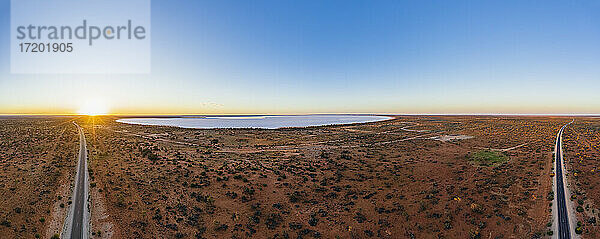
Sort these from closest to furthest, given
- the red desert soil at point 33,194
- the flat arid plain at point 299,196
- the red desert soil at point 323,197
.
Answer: the red desert soil at point 33,194, the flat arid plain at point 299,196, the red desert soil at point 323,197

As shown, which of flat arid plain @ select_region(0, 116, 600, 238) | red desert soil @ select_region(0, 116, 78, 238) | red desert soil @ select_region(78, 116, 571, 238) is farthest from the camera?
red desert soil @ select_region(78, 116, 571, 238)

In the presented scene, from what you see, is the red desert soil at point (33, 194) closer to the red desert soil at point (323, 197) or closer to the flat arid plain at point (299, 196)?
the flat arid plain at point (299, 196)

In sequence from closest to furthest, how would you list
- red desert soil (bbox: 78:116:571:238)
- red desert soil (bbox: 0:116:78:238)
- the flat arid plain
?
red desert soil (bbox: 0:116:78:238) < the flat arid plain < red desert soil (bbox: 78:116:571:238)

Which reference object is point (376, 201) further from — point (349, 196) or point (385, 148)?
point (385, 148)

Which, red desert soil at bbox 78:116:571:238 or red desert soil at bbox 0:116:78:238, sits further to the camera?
red desert soil at bbox 78:116:571:238

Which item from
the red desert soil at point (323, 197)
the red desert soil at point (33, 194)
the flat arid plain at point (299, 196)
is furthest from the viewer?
the red desert soil at point (323, 197)

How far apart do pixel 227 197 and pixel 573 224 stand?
22.1 meters

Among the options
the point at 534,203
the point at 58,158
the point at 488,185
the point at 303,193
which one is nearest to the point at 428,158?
the point at 488,185

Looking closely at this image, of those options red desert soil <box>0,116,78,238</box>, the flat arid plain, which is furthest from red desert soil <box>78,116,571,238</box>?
red desert soil <box>0,116,78,238</box>

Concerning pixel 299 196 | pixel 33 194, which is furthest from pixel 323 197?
pixel 33 194

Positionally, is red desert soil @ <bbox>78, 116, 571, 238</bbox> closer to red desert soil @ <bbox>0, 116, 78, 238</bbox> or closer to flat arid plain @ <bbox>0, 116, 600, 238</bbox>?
flat arid plain @ <bbox>0, 116, 600, 238</bbox>

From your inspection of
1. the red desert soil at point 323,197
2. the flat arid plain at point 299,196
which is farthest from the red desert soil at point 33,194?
the red desert soil at point 323,197

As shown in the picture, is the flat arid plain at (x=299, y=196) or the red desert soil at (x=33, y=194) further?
the flat arid plain at (x=299, y=196)

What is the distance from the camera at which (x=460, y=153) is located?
3522 cm
